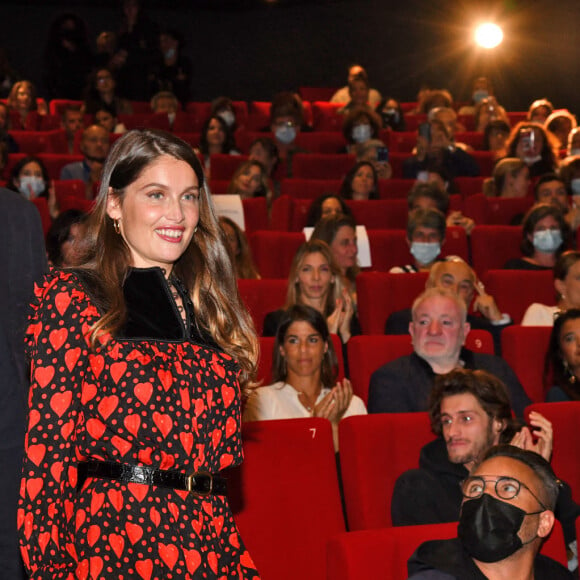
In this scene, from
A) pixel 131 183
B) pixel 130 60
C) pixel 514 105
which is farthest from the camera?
pixel 514 105

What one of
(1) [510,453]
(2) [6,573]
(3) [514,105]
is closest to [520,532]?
(1) [510,453]

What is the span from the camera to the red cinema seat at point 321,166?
20.9ft

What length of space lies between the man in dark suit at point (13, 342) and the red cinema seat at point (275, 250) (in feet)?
9.89

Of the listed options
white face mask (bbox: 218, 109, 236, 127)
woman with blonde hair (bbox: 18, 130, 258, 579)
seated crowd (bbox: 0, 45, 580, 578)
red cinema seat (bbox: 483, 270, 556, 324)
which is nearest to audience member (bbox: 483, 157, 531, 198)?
seated crowd (bbox: 0, 45, 580, 578)

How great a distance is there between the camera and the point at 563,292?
4.06m

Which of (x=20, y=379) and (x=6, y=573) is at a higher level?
(x=20, y=379)

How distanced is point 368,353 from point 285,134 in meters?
3.64

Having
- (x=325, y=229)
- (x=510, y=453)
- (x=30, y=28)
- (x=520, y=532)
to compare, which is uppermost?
(x=30, y=28)

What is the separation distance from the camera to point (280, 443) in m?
2.46

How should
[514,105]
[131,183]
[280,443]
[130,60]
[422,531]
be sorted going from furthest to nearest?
[514,105]
[130,60]
[280,443]
[422,531]
[131,183]

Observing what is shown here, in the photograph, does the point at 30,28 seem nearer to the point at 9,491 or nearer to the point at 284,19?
the point at 284,19

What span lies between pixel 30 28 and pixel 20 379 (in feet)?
29.7

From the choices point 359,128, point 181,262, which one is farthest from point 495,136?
point 181,262

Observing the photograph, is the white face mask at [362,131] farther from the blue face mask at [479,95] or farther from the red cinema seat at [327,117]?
the blue face mask at [479,95]
